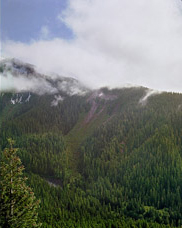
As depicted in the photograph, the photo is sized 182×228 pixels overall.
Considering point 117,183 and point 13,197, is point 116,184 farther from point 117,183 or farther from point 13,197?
point 13,197

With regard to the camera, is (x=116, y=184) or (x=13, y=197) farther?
(x=116, y=184)

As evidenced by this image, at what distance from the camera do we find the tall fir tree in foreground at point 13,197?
25.8 meters

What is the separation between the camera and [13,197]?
26359 mm

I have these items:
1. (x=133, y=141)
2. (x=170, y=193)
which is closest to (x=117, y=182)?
(x=170, y=193)

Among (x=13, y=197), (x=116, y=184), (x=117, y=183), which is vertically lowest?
(x=116, y=184)

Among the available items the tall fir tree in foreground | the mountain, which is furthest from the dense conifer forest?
the tall fir tree in foreground

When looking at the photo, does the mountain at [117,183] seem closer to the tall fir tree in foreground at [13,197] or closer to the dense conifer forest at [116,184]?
the dense conifer forest at [116,184]

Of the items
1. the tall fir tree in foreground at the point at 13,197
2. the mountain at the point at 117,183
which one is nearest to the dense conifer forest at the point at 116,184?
the mountain at the point at 117,183

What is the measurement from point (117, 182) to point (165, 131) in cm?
6793

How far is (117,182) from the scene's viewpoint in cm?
15675

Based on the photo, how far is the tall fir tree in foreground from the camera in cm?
2576

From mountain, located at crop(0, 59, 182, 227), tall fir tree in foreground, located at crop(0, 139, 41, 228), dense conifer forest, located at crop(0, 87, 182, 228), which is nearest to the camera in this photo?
tall fir tree in foreground, located at crop(0, 139, 41, 228)

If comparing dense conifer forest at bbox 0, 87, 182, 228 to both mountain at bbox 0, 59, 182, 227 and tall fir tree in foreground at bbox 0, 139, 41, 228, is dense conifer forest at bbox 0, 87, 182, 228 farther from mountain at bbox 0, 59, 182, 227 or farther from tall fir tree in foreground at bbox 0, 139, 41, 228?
tall fir tree in foreground at bbox 0, 139, 41, 228

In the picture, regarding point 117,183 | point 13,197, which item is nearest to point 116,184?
point 117,183
